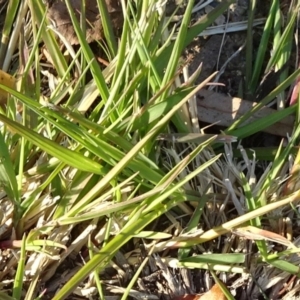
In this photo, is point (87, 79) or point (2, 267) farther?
point (87, 79)

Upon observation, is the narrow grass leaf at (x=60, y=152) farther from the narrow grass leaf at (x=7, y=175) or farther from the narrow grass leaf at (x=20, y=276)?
the narrow grass leaf at (x=20, y=276)

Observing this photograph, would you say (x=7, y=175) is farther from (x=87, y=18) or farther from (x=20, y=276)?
(x=87, y=18)

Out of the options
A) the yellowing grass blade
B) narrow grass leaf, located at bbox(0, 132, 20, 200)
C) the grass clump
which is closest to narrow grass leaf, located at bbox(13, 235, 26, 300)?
the grass clump

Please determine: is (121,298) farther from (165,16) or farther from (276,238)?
(165,16)

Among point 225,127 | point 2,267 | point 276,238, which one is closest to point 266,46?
point 225,127

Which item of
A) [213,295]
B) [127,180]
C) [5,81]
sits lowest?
[213,295]

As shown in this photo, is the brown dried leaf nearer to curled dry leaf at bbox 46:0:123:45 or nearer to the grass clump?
the grass clump

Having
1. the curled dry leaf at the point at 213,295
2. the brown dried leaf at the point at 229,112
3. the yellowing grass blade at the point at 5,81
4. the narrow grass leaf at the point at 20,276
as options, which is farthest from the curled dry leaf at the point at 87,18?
the curled dry leaf at the point at 213,295

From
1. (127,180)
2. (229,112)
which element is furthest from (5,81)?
(229,112)
